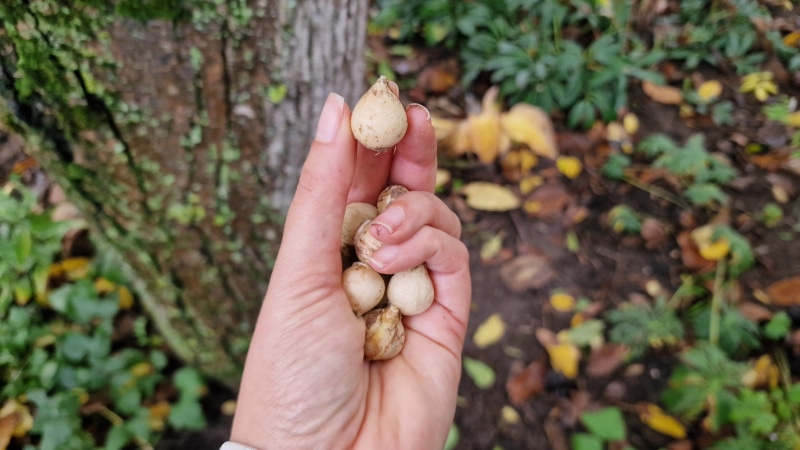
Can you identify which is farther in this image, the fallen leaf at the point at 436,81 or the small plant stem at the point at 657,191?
the fallen leaf at the point at 436,81

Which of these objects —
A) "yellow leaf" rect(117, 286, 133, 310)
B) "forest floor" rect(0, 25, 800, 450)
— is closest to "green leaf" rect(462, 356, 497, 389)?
"forest floor" rect(0, 25, 800, 450)

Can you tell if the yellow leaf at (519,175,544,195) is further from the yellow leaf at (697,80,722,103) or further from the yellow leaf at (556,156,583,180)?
the yellow leaf at (697,80,722,103)

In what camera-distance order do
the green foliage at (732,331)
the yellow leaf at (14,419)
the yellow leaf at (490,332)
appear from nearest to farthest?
the yellow leaf at (14,419) → the green foliage at (732,331) → the yellow leaf at (490,332)

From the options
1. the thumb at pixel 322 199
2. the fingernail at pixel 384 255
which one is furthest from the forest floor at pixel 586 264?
the thumb at pixel 322 199

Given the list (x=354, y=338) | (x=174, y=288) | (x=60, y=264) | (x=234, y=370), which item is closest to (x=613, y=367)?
(x=354, y=338)

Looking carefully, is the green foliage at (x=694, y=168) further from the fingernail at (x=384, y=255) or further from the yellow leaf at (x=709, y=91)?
the fingernail at (x=384, y=255)

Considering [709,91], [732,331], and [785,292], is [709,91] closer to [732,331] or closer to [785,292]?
[785,292]

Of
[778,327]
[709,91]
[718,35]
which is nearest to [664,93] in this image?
[709,91]
